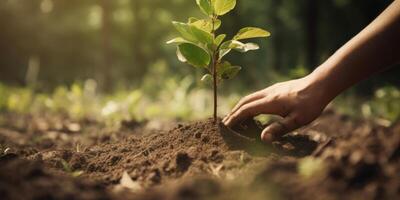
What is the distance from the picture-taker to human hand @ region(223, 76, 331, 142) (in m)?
2.29

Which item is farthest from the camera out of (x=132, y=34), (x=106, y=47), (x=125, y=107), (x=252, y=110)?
(x=132, y=34)

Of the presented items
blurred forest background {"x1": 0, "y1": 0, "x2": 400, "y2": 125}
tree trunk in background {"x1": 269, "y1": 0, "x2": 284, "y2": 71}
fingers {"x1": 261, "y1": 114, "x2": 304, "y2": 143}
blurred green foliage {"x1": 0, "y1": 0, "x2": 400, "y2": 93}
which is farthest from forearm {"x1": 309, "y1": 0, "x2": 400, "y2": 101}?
tree trunk in background {"x1": 269, "y1": 0, "x2": 284, "y2": 71}

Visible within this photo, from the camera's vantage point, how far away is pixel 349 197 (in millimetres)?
1332

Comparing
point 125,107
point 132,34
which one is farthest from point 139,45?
point 125,107

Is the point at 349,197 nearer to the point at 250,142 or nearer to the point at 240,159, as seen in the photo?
the point at 240,159

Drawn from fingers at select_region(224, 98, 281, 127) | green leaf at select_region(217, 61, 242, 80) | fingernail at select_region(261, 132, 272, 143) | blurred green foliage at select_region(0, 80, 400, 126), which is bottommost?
fingernail at select_region(261, 132, 272, 143)

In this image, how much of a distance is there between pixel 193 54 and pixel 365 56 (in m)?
0.87

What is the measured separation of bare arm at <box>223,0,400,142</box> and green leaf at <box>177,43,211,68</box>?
33 cm

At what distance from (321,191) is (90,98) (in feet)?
23.4

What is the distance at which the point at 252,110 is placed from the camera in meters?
2.41

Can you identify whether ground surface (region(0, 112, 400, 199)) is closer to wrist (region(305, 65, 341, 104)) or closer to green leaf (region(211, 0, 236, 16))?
wrist (region(305, 65, 341, 104))

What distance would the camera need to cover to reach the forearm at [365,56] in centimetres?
207

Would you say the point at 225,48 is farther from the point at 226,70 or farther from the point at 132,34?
the point at 132,34

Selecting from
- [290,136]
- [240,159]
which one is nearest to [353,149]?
[240,159]
